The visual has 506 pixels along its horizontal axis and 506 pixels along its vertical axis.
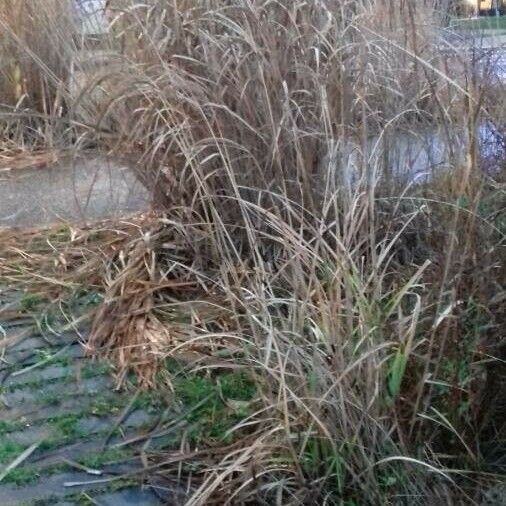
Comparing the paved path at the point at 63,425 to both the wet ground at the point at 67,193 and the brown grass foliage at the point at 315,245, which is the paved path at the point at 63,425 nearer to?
the brown grass foliage at the point at 315,245

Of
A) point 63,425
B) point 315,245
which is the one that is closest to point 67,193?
point 63,425

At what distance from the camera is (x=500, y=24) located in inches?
177

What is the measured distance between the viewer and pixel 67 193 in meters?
5.21

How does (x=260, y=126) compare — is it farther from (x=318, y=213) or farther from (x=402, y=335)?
(x=402, y=335)

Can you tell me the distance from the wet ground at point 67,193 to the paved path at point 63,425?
0.79 metres

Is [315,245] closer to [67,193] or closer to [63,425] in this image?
[63,425]

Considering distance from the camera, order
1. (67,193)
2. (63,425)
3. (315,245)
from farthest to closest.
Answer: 1. (67,193)
2. (63,425)
3. (315,245)

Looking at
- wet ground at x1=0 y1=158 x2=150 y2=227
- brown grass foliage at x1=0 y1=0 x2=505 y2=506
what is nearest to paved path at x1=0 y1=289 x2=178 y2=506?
brown grass foliage at x1=0 y1=0 x2=505 y2=506

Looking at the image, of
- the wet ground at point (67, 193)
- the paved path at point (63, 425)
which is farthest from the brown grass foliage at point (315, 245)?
the wet ground at point (67, 193)

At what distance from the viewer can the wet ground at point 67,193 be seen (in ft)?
14.7

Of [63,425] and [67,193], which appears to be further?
[67,193]

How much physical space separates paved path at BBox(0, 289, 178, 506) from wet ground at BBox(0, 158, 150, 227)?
2.60 feet

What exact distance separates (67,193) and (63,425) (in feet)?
7.19

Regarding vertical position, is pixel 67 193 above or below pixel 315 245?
below
